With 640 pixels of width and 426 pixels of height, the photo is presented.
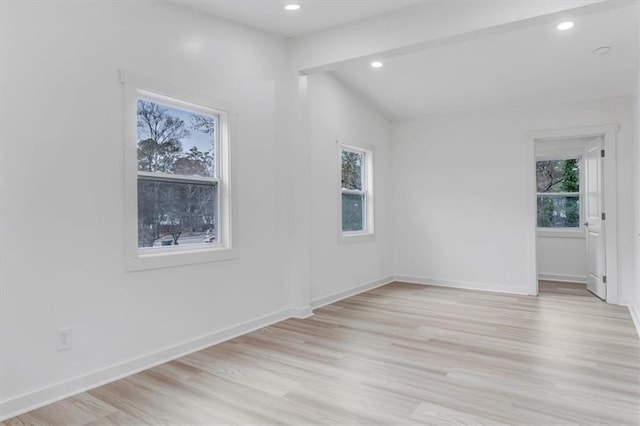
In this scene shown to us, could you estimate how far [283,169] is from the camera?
4324 millimetres

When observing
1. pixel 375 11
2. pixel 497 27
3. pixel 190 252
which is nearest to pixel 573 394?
pixel 497 27

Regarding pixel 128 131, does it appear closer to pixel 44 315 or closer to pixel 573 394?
pixel 44 315

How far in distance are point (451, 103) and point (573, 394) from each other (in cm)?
396

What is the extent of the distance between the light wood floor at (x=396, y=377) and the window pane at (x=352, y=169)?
1.93m

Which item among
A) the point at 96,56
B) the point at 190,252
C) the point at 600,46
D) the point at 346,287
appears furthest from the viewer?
the point at 346,287

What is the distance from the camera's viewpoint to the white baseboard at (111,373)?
2.40 m

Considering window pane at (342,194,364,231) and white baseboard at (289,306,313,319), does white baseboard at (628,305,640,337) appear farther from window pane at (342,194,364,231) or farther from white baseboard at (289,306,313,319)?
window pane at (342,194,364,231)

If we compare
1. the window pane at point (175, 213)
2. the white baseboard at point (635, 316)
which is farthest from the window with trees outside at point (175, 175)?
the white baseboard at point (635, 316)

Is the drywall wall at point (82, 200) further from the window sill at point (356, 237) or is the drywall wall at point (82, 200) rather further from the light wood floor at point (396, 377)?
the window sill at point (356, 237)

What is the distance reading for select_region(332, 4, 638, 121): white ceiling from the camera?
381 cm

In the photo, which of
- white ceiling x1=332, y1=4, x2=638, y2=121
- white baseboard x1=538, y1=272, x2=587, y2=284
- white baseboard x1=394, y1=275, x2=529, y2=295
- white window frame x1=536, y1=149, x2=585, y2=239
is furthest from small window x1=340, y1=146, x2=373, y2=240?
white baseboard x1=538, y1=272, x2=587, y2=284

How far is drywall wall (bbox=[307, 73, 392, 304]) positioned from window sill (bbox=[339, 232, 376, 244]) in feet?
0.15

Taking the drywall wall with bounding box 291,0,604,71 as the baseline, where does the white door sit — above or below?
below

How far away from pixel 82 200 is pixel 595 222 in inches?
220
